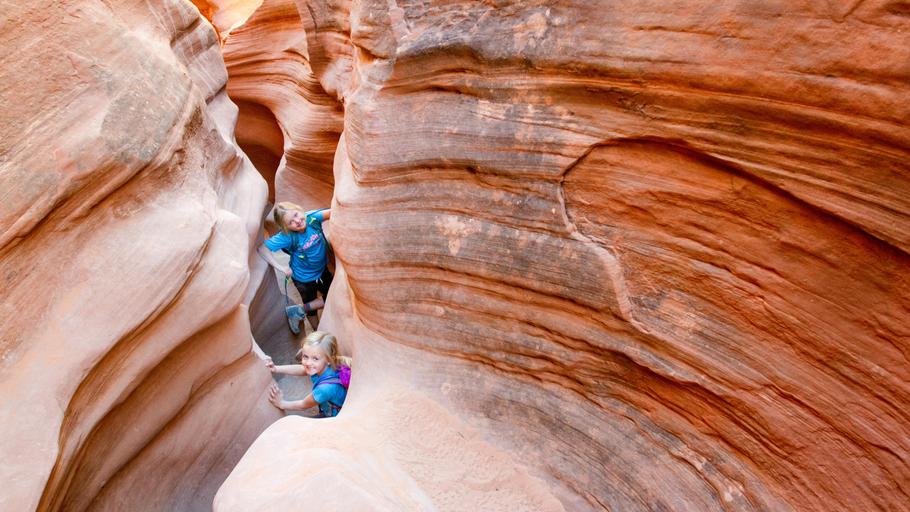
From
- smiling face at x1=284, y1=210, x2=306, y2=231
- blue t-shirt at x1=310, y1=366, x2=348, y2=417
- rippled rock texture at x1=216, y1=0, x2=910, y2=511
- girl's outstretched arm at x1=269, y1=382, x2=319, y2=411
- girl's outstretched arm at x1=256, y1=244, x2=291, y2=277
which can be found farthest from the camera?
→ girl's outstretched arm at x1=256, y1=244, x2=291, y2=277

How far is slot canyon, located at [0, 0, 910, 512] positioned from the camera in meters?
1.88

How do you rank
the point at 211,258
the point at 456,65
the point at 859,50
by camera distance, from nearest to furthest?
the point at 859,50, the point at 456,65, the point at 211,258

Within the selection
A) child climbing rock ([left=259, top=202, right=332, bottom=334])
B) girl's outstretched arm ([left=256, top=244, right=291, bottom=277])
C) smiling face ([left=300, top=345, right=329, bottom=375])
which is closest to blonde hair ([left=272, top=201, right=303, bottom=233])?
child climbing rock ([left=259, top=202, right=332, bottom=334])

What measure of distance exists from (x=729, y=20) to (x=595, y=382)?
147cm

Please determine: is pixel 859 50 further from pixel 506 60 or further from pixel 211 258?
pixel 211 258

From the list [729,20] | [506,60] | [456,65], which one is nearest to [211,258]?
[456,65]

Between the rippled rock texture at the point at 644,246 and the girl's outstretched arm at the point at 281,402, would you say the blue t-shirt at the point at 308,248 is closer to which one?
the girl's outstretched arm at the point at 281,402

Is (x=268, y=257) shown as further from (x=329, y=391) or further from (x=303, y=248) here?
(x=329, y=391)

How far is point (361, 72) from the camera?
11.0 feet

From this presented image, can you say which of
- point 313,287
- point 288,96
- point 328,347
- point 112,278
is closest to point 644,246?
point 328,347

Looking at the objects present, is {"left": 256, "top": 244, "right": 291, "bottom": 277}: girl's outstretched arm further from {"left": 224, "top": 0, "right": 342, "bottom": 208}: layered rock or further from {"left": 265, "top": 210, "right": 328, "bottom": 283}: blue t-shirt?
{"left": 224, "top": 0, "right": 342, "bottom": 208}: layered rock

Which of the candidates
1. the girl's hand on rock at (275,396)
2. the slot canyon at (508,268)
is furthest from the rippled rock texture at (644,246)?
the girl's hand on rock at (275,396)

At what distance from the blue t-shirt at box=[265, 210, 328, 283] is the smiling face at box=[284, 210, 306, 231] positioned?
0.09 meters

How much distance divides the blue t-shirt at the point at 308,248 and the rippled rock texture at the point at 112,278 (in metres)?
0.84
